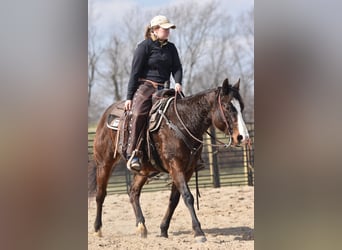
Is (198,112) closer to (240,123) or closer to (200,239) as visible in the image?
(240,123)

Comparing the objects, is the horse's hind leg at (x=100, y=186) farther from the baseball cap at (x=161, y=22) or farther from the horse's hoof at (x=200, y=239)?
the baseball cap at (x=161, y=22)

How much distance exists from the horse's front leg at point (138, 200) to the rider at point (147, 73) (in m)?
0.11

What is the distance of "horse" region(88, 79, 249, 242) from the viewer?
4.34 metres

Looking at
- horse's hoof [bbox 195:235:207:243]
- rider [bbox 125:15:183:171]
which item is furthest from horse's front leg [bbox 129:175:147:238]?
horse's hoof [bbox 195:235:207:243]

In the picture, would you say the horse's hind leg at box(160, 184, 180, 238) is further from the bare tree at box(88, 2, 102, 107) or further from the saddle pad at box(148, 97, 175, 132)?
the bare tree at box(88, 2, 102, 107)

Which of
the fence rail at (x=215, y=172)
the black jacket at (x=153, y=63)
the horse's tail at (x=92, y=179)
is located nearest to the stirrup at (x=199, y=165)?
the fence rail at (x=215, y=172)

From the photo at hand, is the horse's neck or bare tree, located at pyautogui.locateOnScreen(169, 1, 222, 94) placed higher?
bare tree, located at pyautogui.locateOnScreen(169, 1, 222, 94)

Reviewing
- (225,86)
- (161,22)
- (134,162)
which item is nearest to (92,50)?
(161,22)

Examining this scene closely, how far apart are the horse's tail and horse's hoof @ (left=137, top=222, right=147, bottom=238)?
391mm

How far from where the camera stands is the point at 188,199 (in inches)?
169

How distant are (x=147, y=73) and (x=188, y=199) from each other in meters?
0.92
